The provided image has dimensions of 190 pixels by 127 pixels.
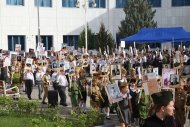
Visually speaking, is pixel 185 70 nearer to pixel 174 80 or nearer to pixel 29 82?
pixel 174 80

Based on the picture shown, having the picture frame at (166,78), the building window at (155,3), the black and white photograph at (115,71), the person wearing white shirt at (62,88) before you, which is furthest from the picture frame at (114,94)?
the building window at (155,3)

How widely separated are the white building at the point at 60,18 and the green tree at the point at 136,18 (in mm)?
5300

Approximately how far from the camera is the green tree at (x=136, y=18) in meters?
56.8

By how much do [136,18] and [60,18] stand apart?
30.2 feet

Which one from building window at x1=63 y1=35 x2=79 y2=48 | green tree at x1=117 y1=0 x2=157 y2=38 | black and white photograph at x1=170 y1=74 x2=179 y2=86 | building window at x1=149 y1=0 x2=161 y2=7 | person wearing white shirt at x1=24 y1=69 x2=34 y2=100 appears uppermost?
building window at x1=149 y1=0 x2=161 y2=7

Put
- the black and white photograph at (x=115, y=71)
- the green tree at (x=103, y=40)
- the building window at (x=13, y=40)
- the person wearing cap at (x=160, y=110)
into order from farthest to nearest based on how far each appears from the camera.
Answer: the building window at (x=13, y=40) → the green tree at (x=103, y=40) → the black and white photograph at (x=115, y=71) → the person wearing cap at (x=160, y=110)

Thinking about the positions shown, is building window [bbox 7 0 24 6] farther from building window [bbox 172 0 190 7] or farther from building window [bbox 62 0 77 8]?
building window [bbox 172 0 190 7]

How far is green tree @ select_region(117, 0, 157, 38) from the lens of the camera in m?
56.8

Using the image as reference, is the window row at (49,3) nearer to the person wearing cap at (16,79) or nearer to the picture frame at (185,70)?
the person wearing cap at (16,79)

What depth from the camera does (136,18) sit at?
56.9 metres

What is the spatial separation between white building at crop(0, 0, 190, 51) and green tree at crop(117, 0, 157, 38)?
5300mm

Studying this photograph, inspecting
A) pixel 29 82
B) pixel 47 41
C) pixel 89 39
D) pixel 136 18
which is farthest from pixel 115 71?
pixel 47 41

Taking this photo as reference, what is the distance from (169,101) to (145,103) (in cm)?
837

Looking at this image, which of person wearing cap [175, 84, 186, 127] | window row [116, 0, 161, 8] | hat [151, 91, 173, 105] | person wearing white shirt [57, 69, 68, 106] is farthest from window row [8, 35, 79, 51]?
hat [151, 91, 173, 105]
